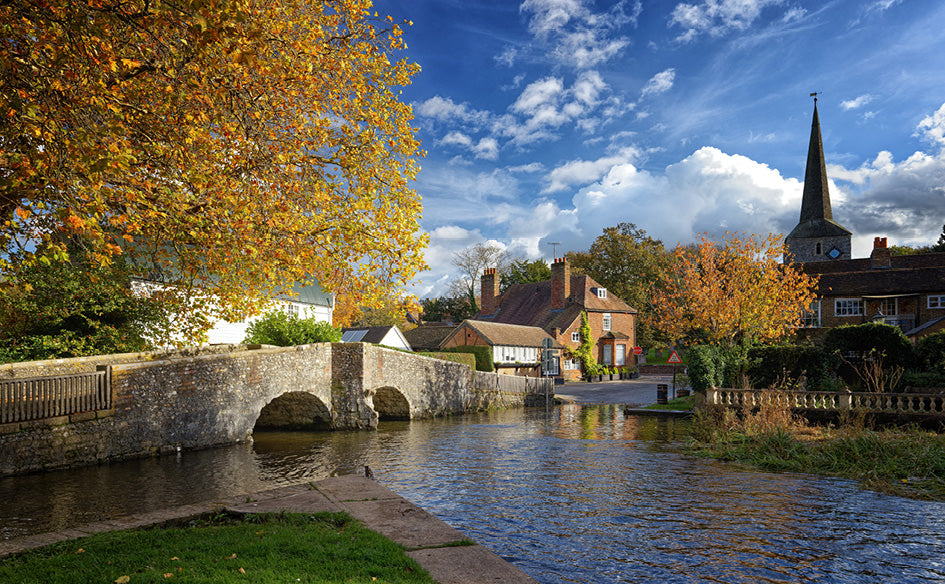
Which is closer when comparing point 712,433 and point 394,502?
point 394,502

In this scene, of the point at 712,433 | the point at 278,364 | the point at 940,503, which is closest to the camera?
the point at 940,503

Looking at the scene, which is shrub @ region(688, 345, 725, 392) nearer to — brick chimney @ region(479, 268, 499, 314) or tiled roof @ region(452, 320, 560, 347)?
tiled roof @ region(452, 320, 560, 347)

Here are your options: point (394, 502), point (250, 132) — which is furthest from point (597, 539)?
point (250, 132)

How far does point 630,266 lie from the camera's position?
2697 inches

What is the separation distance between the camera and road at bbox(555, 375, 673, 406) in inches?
1357

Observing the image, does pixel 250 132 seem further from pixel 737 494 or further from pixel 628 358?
pixel 628 358

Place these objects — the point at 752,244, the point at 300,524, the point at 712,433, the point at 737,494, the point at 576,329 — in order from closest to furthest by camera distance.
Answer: the point at 300,524 → the point at 737,494 → the point at 712,433 → the point at 752,244 → the point at 576,329

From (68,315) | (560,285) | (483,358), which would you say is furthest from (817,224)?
(68,315)

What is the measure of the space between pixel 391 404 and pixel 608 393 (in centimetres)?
1787

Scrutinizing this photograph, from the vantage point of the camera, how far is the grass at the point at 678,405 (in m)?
27.7

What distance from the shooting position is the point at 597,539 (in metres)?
8.40

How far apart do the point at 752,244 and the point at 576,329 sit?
2384cm

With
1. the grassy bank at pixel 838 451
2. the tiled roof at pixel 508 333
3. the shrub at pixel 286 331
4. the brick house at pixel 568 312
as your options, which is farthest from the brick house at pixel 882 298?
the shrub at pixel 286 331

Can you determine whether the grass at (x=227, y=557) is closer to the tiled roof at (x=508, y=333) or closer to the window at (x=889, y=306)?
the tiled roof at (x=508, y=333)
